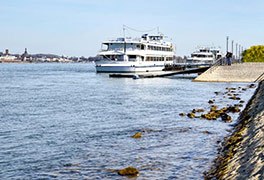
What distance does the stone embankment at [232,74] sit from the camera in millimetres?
68438

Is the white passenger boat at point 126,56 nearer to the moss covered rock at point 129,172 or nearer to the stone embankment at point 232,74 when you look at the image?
the stone embankment at point 232,74

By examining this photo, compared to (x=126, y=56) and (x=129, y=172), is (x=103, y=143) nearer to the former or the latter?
(x=129, y=172)

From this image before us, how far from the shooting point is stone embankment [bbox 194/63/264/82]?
6844cm

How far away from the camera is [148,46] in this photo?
105m

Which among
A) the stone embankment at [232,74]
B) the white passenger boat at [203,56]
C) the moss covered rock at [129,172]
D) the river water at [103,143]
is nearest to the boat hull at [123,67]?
the stone embankment at [232,74]

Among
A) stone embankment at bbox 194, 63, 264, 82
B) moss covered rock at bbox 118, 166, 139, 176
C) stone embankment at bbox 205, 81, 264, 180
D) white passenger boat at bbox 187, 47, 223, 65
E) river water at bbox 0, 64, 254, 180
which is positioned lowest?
river water at bbox 0, 64, 254, 180

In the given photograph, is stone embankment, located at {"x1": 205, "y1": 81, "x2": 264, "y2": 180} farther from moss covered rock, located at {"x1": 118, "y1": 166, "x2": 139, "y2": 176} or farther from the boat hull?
the boat hull

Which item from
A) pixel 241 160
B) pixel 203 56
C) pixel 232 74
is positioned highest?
pixel 203 56

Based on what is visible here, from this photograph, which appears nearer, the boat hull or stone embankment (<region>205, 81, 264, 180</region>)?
stone embankment (<region>205, 81, 264, 180</region>)

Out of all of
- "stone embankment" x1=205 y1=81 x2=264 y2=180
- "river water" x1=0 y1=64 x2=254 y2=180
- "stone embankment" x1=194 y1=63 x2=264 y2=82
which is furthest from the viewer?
"stone embankment" x1=194 y1=63 x2=264 y2=82

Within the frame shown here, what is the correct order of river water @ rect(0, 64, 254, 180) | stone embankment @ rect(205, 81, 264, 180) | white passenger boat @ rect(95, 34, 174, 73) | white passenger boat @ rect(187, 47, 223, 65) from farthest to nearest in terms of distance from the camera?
white passenger boat @ rect(187, 47, 223, 65) → white passenger boat @ rect(95, 34, 174, 73) → river water @ rect(0, 64, 254, 180) → stone embankment @ rect(205, 81, 264, 180)

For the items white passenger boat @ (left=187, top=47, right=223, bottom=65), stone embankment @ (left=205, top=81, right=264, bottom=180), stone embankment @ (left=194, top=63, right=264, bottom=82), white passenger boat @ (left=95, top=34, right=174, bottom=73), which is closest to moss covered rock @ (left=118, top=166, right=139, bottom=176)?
stone embankment @ (left=205, top=81, right=264, bottom=180)

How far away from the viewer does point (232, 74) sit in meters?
70.4

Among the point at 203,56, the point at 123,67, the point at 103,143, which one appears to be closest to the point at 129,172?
the point at 103,143
